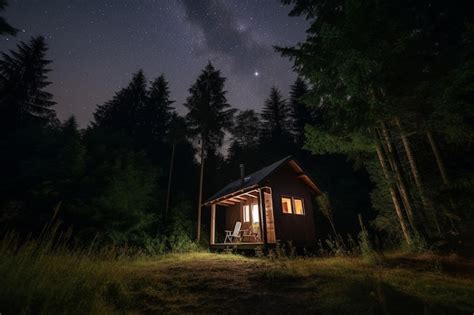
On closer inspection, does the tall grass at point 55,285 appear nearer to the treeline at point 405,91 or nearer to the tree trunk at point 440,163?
the treeline at point 405,91

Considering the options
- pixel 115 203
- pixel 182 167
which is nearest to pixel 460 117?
pixel 115 203

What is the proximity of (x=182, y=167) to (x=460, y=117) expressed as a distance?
23577 mm

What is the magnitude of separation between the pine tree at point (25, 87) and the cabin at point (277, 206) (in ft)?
58.7

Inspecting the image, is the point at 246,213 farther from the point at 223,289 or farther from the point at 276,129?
the point at 276,129

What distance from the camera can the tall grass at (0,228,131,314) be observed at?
256cm

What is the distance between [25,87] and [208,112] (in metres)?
16.2

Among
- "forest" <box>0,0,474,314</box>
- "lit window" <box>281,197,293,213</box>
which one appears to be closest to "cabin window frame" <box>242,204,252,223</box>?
"lit window" <box>281,197,293,213</box>

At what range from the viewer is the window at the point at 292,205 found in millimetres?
12516

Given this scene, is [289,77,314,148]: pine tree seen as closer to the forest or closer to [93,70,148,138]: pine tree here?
the forest

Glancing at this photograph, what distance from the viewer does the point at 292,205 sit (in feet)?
41.4

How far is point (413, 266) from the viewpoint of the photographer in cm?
541

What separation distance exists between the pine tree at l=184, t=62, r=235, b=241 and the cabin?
17.6 ft

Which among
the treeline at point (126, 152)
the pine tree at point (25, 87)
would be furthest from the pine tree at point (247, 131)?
the pine tree at point (25, 87)

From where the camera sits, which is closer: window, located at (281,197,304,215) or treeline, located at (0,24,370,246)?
treeline, located at (0,24,370,246)
